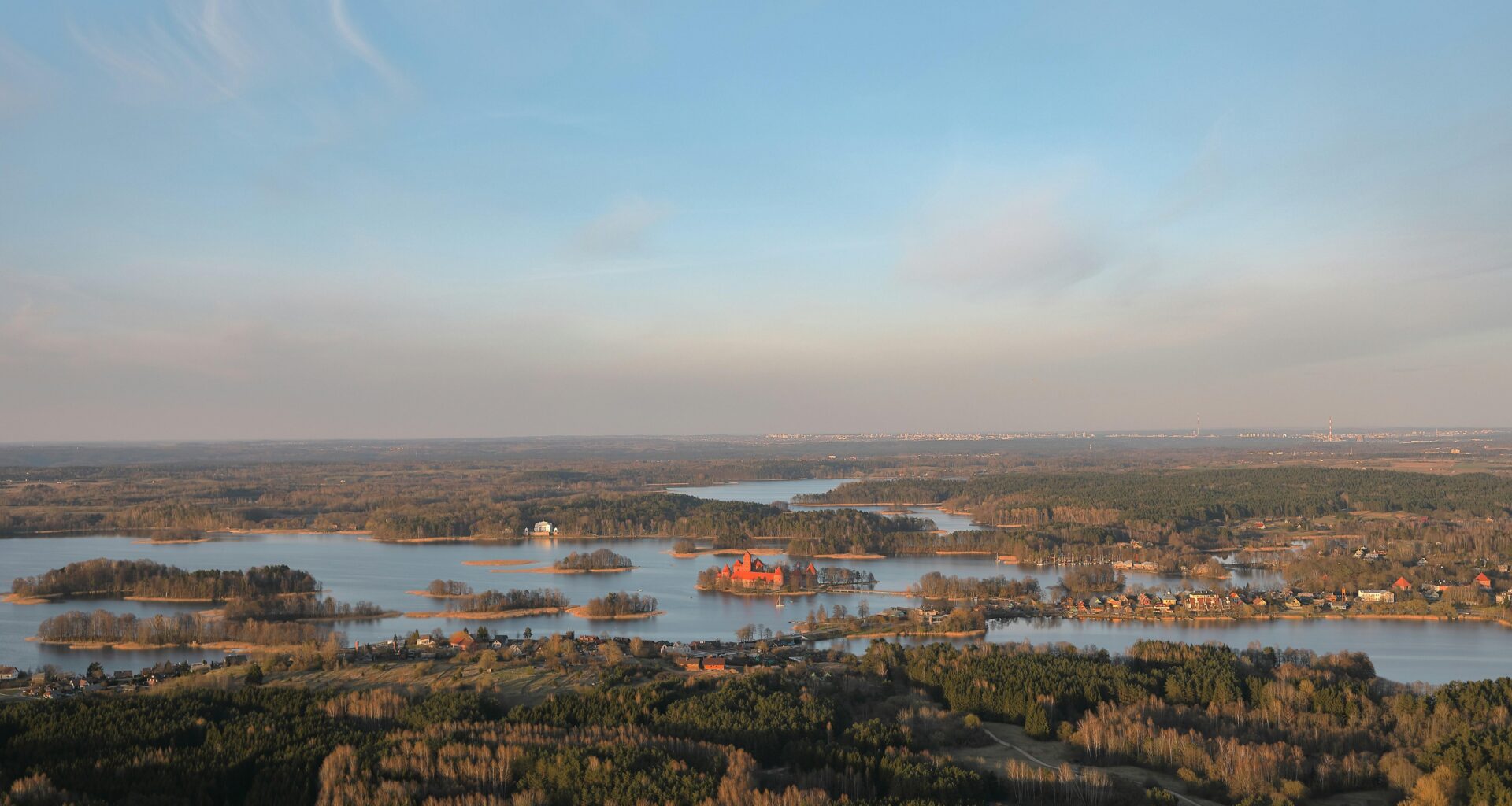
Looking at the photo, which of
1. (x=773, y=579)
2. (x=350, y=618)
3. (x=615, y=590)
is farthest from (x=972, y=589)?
(x=350, y=618)

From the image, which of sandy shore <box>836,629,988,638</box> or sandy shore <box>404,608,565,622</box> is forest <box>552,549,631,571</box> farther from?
sandy shore <box>836,629,988,638</box>

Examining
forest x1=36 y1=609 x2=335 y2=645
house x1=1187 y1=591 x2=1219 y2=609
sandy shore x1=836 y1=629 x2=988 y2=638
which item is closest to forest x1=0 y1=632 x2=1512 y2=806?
sandy shore x1=836 y1=629 x2=988 y2=638

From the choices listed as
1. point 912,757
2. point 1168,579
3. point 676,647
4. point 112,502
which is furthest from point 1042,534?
point 112,502

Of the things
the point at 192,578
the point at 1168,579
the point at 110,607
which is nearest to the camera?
the point at 110,607

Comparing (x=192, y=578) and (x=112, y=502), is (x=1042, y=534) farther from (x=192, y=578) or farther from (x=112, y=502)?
(x=112, y=502)

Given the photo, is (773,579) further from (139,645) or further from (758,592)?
(139,645)

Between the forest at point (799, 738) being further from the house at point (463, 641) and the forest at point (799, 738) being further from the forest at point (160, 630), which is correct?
the forest at point (160, 630)

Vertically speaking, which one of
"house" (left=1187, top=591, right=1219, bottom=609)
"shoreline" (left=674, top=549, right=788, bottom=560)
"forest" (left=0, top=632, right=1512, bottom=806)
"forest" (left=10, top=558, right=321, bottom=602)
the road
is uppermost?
"forest" (left=0, top=632, right=1512, bottom=806)
